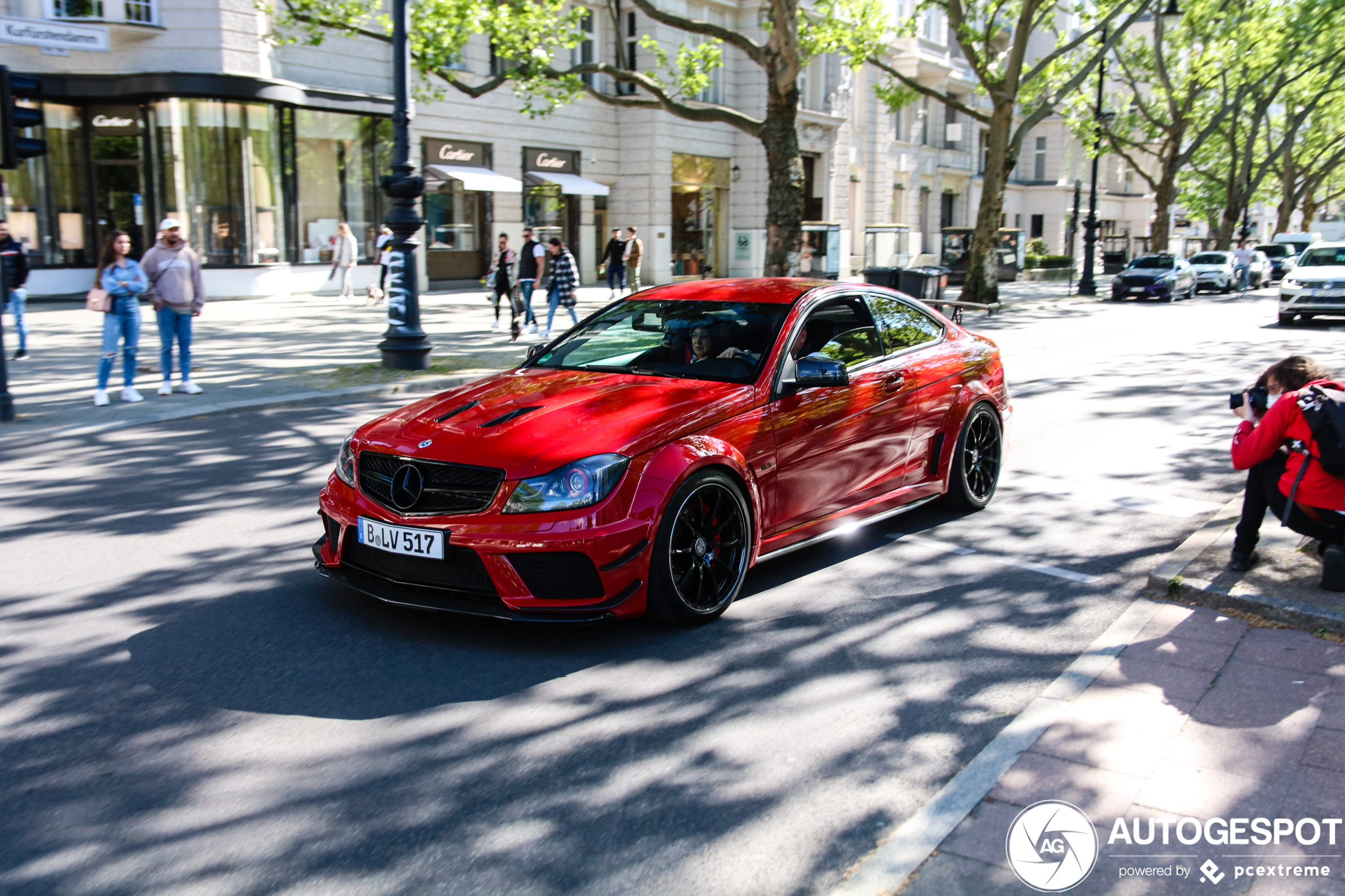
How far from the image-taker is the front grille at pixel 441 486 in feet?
16.1

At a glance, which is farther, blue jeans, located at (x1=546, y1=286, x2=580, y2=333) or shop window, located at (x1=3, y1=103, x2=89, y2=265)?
shop window, located at (x1=3, y1=103, x2=89, y2=265)

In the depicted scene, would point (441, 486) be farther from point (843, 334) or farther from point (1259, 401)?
point (1259, 401)

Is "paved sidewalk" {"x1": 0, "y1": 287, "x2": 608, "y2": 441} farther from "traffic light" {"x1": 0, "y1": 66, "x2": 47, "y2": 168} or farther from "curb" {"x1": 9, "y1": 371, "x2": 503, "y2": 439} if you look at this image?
"traffic light" {"x1": 0, "y1": 66, "x2": 47, "y2": 168}

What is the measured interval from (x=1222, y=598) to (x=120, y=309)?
10187 mm

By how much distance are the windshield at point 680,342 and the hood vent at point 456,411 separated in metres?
0.78

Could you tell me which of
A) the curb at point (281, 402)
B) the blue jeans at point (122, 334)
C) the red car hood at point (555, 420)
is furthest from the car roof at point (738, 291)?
the blue jeans at point (122, 334)

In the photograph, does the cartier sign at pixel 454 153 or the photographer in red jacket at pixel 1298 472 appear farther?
the cartier sign at pixel 454 153

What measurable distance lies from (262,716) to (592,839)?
1.51m

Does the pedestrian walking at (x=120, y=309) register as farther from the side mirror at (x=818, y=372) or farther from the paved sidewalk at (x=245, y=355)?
the side mirror at (x=818, y=372)

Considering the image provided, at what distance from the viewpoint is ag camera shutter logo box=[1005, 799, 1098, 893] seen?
10.7 feet

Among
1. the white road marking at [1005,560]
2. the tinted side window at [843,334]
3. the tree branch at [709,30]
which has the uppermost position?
the tree branch at [709,30]

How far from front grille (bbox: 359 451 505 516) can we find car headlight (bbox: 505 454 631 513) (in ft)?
0.40

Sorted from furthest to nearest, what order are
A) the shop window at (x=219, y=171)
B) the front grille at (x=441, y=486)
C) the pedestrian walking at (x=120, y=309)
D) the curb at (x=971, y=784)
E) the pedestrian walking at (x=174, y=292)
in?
the shop window at (x=219, y=171)
the pedestrian walking at (x=174, y=292)
the pedestrian walking at (x=120, y=309)
the front grille at (x=441, y=486)
the curb at (x=971, y=784)

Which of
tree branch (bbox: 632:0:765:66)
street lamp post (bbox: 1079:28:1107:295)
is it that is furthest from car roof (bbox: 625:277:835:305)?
street lamp post (bbox: 1079:28:1107:295)
